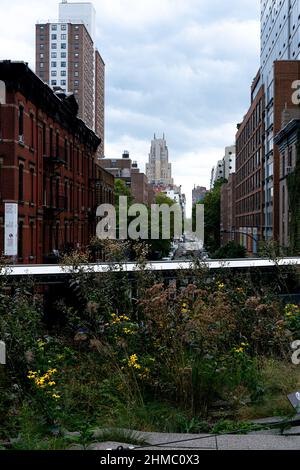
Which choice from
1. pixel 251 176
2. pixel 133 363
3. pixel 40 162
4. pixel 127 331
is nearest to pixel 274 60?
pixel 251 176

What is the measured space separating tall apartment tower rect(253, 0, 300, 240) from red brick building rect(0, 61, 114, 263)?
18.8m

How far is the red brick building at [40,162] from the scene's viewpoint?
26.3 m

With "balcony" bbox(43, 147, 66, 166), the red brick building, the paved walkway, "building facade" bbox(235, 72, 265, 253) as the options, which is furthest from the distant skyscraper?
the paved walkway

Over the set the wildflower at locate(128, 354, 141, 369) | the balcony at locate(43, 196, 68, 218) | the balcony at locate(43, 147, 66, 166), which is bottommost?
the wildflower at locate(128, 354, 141, 369)

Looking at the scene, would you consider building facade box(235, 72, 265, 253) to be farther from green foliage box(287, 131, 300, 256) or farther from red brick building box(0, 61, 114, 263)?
red brick building box(0, 61, 114, 263)

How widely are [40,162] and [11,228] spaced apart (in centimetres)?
677

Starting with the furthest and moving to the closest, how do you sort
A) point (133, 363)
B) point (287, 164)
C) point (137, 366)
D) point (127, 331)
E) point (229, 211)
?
point (229, 211) < point (287, 164) < point (127, 331) < point (133, 363) < point (137, 366)

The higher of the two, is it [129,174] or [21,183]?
[129,174]

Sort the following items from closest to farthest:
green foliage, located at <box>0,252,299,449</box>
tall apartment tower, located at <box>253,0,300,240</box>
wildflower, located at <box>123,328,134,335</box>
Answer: green foliage, located at <box>0,252,299,449</box>
wildflower, located at <box>123,328,134,335</box>
tall apartment tower, located at <box>253,0,300,240</box>

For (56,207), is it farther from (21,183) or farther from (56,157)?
(21,183)

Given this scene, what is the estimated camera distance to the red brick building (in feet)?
86.4

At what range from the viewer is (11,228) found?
25500mm


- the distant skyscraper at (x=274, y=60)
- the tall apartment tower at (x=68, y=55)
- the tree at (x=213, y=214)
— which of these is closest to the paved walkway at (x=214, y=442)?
the distant skyscraper at (x=274, y=60)

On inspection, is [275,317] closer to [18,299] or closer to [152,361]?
[152,361]
